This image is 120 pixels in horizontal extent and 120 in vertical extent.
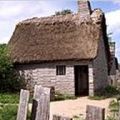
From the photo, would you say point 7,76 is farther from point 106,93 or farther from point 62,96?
point 106,93

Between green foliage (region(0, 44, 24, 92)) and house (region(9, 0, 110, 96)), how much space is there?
1.60 feet

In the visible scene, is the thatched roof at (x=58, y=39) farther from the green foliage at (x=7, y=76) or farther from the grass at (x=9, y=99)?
the grass at (x=9, y=99)

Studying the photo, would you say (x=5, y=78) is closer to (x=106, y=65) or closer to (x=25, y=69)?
(x=25, y=69)

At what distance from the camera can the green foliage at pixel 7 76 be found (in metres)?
29.1

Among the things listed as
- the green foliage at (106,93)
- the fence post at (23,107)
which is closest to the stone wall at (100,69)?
the green foliage at (106,93)

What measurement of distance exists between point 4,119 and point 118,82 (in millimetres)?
26286

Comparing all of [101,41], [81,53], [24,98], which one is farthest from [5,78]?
[24,98]

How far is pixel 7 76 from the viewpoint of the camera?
2959cm

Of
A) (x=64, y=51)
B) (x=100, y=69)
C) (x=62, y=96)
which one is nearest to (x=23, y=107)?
(x=62, y=96)

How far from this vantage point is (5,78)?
29547 millimetres

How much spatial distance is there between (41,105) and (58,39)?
1021 inches

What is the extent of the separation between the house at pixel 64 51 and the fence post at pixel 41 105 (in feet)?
76.9

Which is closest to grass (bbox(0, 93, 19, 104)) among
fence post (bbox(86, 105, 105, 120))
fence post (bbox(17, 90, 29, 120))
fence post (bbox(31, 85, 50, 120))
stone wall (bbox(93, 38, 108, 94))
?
stone wall (bbox(93, 38, 108, 94))

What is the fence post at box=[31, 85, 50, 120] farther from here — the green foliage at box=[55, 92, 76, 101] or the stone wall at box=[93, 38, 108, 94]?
the stone wall at box=[93, 38, 108, 94]
